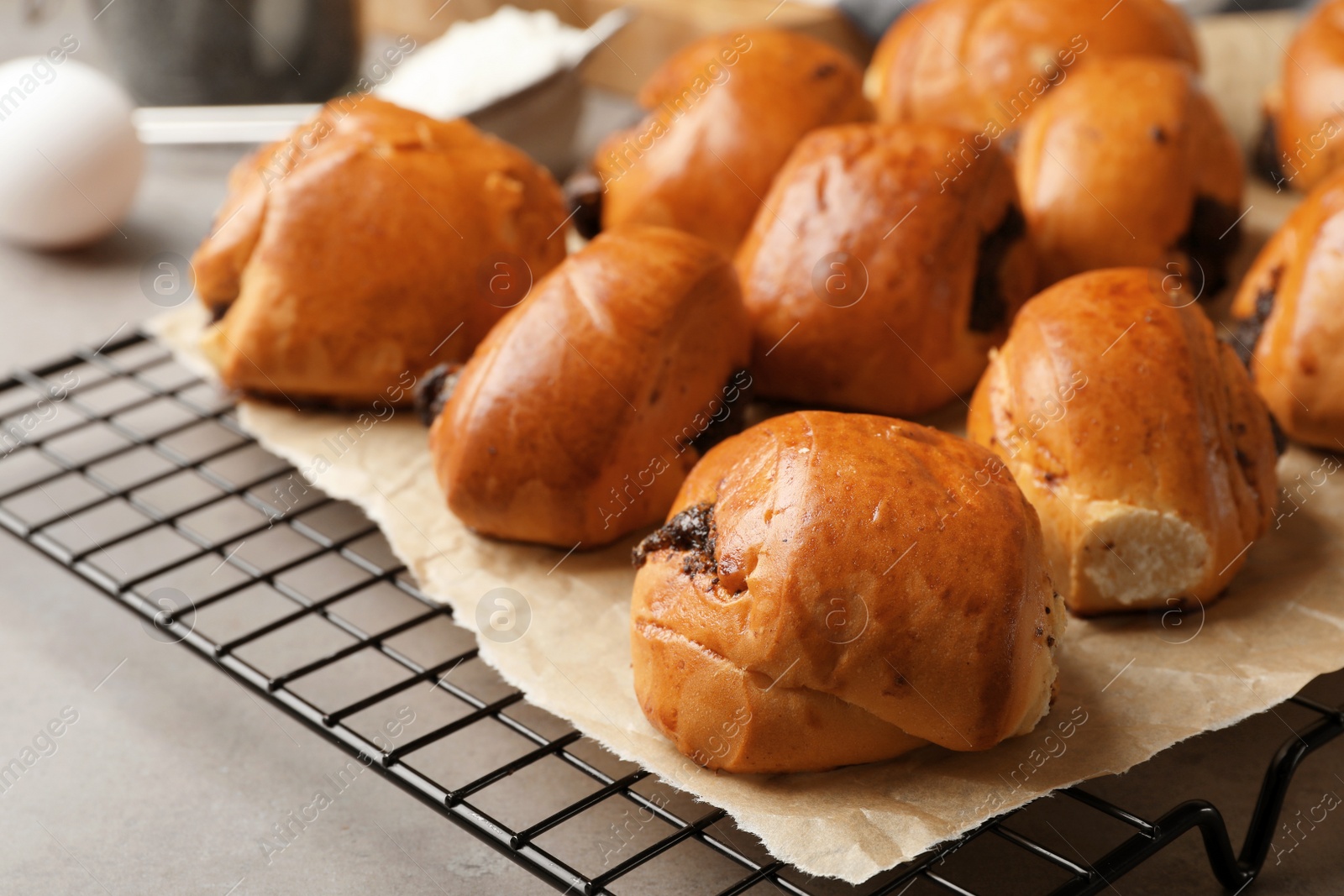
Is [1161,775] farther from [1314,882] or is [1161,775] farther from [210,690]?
[210,690]

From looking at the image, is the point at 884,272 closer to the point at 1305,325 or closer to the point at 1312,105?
the point at 1305,325

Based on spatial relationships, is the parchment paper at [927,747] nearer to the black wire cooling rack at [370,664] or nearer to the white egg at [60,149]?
the black wire cooling rack at [370,664]

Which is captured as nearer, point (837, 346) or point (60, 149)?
point (837, 346)

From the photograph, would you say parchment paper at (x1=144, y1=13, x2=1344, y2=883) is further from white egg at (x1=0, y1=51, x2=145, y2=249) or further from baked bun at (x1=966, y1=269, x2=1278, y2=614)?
white egg at (x1=0, y1=51, x2=145, y2=249)

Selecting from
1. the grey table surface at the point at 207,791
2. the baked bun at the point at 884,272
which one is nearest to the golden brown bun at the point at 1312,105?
the baked bun at the point at 884,272

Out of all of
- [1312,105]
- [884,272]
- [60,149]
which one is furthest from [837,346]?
[60,149]

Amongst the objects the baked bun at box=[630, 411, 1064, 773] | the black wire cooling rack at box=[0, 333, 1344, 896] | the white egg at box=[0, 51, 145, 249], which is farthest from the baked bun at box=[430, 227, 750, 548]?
the white egg at box=[0, 51, 145, 249]

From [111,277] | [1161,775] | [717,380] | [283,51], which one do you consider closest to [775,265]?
[717,380]
